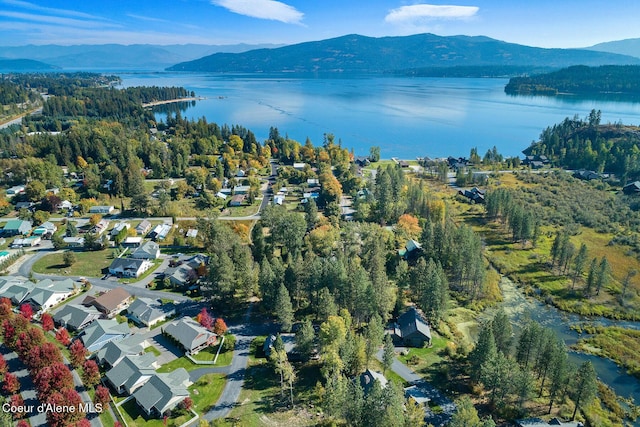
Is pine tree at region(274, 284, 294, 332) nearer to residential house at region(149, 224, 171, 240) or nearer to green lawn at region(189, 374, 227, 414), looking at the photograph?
green lawn at region(189, 374, 227, 414)

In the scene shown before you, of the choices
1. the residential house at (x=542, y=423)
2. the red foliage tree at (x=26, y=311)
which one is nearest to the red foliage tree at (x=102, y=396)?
the red foliage tree at (x=26, y=311)

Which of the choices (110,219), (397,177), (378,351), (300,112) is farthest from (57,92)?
(378,351)

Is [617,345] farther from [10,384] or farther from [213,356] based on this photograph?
[10,384]

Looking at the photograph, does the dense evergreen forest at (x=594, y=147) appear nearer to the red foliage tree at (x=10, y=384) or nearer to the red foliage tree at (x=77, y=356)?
the red foliage tree at (x=77, y=356)

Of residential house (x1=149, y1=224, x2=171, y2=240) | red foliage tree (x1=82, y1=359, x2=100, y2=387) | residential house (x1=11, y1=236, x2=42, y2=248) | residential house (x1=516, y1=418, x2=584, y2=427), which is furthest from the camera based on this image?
residential house (x1=149, y1=224, x2=171, y2=240)

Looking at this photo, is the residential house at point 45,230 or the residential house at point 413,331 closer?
the residential house at point 413,331

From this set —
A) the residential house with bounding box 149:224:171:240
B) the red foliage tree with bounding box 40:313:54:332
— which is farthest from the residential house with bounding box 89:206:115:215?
the red foliage tree with bounding box 40:313:54:332
